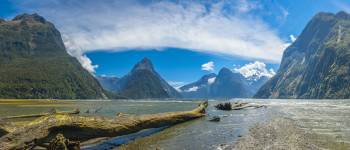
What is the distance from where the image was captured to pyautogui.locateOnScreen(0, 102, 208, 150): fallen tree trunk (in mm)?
18609

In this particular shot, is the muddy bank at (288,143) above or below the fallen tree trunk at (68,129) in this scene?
below

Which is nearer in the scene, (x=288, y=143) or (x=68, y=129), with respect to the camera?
(x=68, y=129)

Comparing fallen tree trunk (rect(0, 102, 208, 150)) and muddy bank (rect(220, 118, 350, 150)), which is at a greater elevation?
fallen tree trunk (rect(0, 102, 208, 150))

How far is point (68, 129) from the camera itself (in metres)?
21.6

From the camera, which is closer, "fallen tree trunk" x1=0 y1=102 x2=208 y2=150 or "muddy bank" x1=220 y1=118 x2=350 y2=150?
"fallen tree trunk" x1=0 y1=102 x2=208 y2=150

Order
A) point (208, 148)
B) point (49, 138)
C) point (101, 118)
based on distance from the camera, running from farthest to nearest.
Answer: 1. point (101, 118)
2. point (208, 148)
3. point (49, 138)

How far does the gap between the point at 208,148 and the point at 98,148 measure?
820 cm

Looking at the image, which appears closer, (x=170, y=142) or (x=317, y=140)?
(x=317, y=140)

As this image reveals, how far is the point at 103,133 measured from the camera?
80.2 feet

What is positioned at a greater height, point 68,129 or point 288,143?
point 68,129

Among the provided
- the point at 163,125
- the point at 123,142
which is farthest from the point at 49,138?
the point at 163,125

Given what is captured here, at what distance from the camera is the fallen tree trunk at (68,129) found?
1861 centimetres

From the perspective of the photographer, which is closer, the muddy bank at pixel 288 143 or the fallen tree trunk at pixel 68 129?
the fallen tree trunk at pixel 68 129

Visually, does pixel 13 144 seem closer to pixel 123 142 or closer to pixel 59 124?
pixel 59 124
